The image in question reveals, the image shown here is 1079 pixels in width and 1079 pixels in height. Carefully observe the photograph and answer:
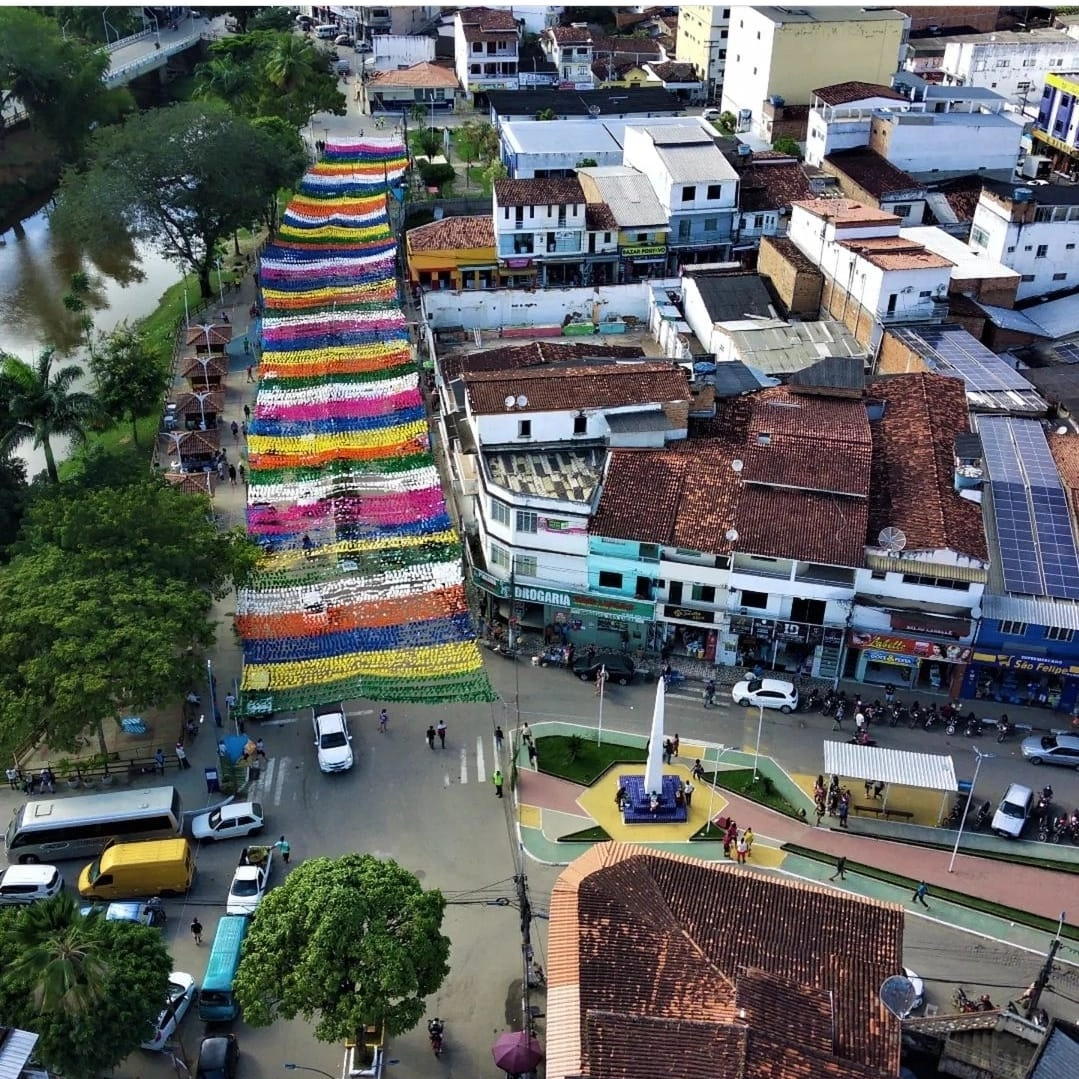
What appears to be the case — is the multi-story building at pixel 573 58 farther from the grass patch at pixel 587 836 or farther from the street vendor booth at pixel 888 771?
the grass patch at pixel 587 836

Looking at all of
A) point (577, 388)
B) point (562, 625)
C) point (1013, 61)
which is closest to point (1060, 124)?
point (1013, 61)

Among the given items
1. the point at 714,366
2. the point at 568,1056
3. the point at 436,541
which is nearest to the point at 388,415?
the point at 436,541

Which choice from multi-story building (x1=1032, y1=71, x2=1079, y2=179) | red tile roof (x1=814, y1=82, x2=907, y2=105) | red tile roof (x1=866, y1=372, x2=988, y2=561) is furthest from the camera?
multi-story building (x1=1032, y1=71, x2=1079, y2=179)

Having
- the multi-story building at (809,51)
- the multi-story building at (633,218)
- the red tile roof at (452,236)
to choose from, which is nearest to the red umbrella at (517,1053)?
the multi-story building at (633,218)

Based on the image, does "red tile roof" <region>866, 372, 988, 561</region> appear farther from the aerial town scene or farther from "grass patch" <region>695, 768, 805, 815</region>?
"grass patch" <region>695, 768, 805, 815</region>

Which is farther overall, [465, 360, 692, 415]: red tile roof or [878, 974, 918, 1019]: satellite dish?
[465, 360, 692, 415]: red tile roof

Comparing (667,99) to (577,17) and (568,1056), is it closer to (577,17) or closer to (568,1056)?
(577,17)

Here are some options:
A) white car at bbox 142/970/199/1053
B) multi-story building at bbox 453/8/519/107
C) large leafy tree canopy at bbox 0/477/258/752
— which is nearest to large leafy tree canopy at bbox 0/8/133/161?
multi-story building at bbox 453/8/519/107
